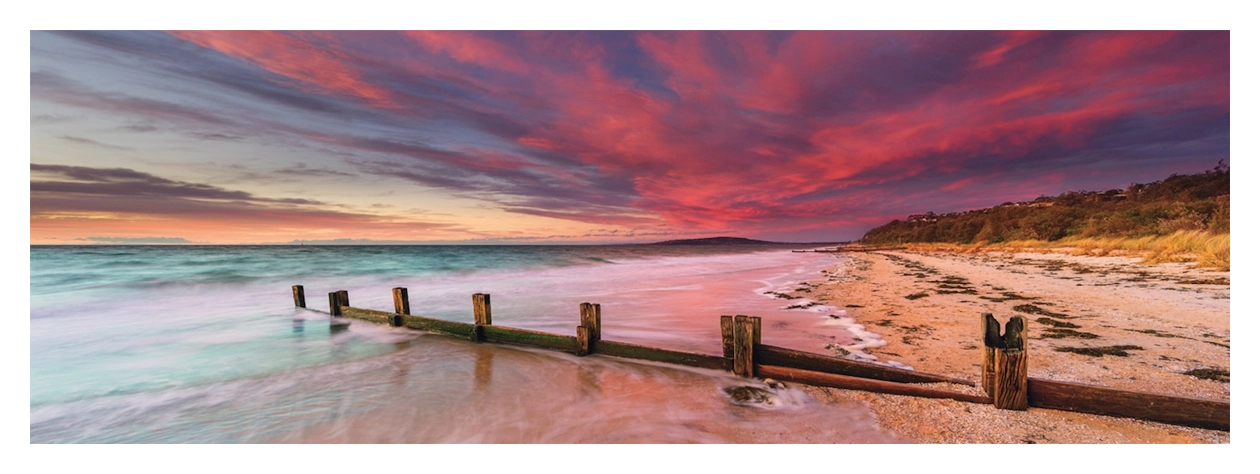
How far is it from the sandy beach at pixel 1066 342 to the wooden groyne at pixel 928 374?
0.09m

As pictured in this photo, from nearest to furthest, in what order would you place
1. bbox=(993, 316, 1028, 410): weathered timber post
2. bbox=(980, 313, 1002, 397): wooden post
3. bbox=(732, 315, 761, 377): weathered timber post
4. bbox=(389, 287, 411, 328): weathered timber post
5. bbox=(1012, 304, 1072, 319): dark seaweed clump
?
bbox=(993, 316, 1028, 410): weathered timber post → bbox=(980, 313, 1002, 397): wooden post → bbox=(732, 315, 761, 377): weathered timber post → bbox=(1012, 304, 1072, 319): dark seaweed clump → bbox=(389, 287, 411, 328): weathered timber post

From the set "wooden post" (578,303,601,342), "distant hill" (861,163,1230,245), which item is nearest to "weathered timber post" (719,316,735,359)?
"wooden post" (578,303,601,342)

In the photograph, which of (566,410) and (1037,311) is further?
(1037,311)

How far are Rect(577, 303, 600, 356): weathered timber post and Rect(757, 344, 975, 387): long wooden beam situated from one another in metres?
2.69

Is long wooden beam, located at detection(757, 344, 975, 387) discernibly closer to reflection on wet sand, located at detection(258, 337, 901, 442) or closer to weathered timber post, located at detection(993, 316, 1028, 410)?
weathered timber post, located at detection(993, 316, 1028, 410)

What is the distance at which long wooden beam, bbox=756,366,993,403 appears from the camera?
14.8 ft

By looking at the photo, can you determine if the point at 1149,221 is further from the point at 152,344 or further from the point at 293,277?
the point at 293,277

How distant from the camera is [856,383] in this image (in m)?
5.02

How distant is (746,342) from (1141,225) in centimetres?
3388

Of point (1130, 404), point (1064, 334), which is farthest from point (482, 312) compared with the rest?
point (1064, 334)

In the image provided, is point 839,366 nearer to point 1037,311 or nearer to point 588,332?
point 588,332

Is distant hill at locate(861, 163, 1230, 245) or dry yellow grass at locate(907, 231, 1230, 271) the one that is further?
distant hill at locate(861, 163, 1230, 245)

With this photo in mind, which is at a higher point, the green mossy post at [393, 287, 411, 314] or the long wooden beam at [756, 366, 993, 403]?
the green mossy post at [393, 287, 411, 314]
